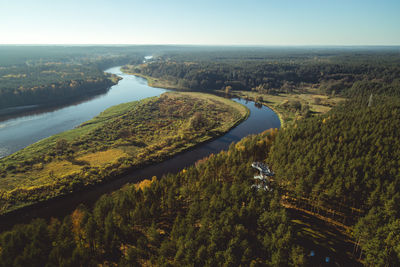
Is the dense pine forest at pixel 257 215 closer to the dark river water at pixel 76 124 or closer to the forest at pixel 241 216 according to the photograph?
the forest at pixel 241 216

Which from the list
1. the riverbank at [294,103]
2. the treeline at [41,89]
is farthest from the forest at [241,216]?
the treeline at [41,89]

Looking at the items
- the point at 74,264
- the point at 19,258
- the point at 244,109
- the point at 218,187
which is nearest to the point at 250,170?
the point at 218,187

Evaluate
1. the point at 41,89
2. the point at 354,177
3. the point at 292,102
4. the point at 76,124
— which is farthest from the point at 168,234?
the point at 41,89

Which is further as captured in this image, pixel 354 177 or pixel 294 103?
pixel 294 103

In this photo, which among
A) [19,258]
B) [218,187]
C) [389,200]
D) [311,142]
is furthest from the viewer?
[311,142]

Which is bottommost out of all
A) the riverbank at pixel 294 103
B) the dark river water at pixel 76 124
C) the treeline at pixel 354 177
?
the dark river water at pixel 76 124

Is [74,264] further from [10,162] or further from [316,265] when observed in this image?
[10,162]

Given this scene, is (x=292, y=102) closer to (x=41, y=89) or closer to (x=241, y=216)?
(x=241, y=216)
